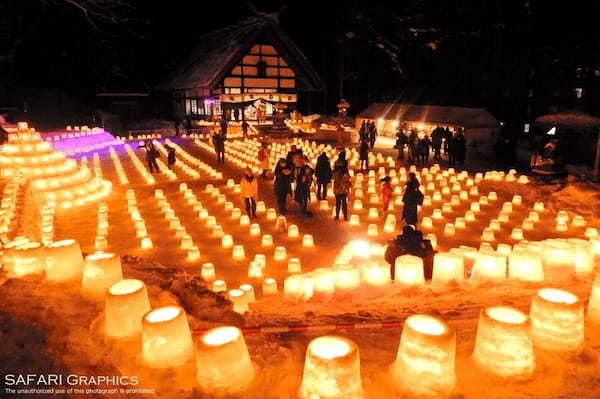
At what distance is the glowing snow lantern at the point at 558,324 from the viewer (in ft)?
10.4

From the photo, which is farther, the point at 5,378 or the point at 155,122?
the point at 155,122

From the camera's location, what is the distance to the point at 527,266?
6254 millimetres

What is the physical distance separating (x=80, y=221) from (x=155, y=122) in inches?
993

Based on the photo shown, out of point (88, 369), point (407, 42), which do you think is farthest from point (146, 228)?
point (407, 42)

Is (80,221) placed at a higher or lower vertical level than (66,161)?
lower

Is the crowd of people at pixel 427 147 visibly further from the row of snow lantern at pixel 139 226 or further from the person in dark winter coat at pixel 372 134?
the row of snow lantern at pixel 139 226

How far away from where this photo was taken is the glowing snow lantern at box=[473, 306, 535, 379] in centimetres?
293

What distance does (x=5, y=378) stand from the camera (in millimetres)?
2842

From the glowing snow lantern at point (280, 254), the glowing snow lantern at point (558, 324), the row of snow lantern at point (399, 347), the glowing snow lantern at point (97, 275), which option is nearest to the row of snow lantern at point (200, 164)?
the glowing snow lantern at point (280, 254)

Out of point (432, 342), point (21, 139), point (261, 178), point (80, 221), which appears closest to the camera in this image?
point (432, 342)

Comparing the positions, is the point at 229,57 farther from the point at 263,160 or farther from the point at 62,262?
the point at 62,262

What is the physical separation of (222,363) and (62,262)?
2408 mm

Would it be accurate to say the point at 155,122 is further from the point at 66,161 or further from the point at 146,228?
the point at 146,228

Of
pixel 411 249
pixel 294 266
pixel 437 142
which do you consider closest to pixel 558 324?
pixel 411 249
